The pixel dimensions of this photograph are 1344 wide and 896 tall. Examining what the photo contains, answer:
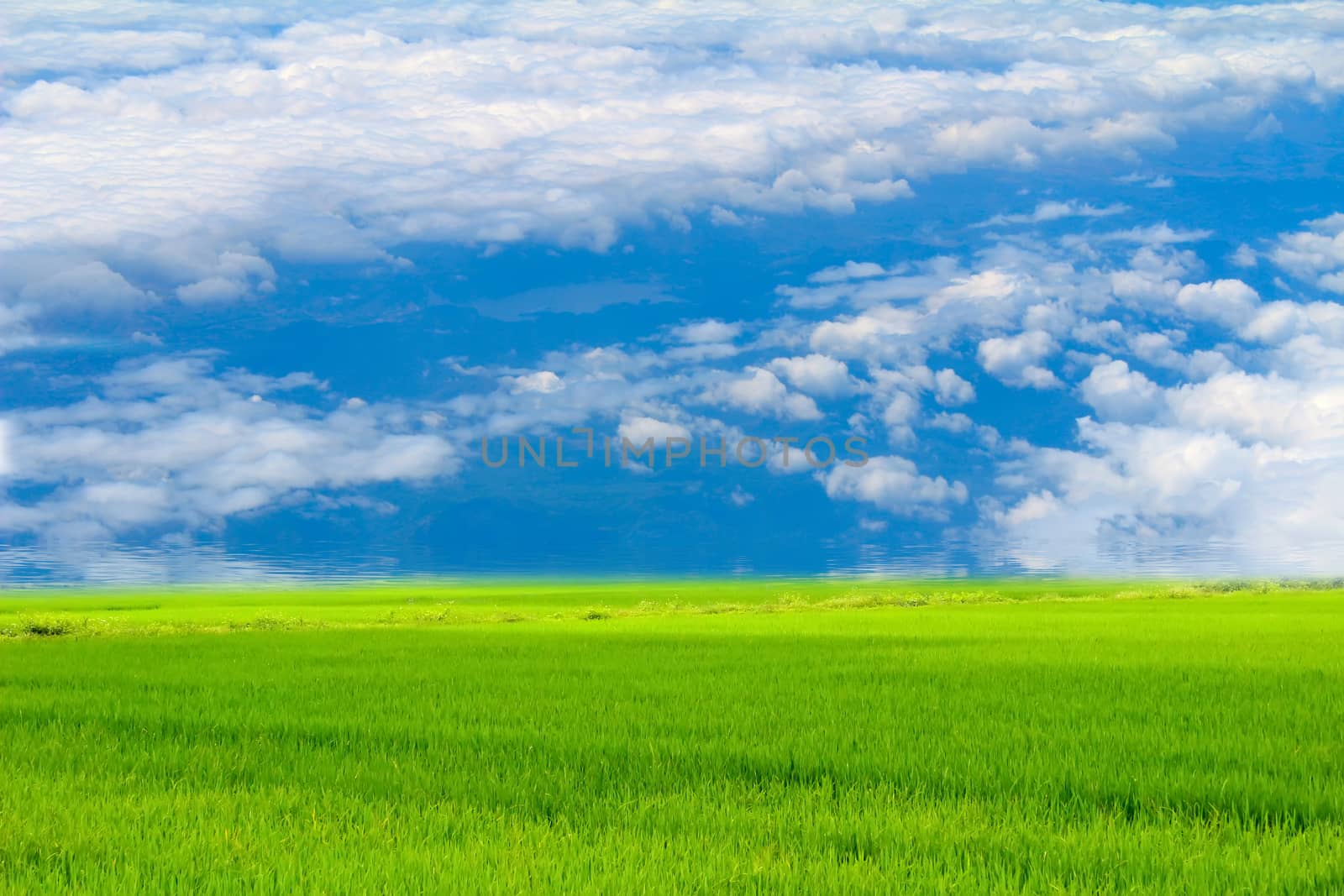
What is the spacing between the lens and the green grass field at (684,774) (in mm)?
5477

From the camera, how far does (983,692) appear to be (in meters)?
12.5

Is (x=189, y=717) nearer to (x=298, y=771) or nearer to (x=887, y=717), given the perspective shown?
(x=298, y=771)

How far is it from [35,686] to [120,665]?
9.50ft

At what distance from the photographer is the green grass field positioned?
548cm

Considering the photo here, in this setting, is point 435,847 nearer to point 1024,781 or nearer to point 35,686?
point 1024,781

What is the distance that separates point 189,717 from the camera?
11328 mm

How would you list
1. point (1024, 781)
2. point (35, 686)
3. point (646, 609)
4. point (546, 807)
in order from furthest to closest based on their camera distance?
point (646, 609) < point (35, 686) < point (1024, 781) < point (546, 807)

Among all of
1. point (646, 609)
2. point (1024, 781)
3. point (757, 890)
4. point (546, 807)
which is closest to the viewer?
point (757, 890)

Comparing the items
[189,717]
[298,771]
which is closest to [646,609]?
[189,717]

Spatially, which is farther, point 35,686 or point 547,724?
point 35,686

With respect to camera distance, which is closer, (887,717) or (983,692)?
(887,717)

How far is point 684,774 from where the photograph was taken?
799 cm

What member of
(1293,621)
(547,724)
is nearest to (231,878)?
(547,724)

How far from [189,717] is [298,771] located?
148 inches
